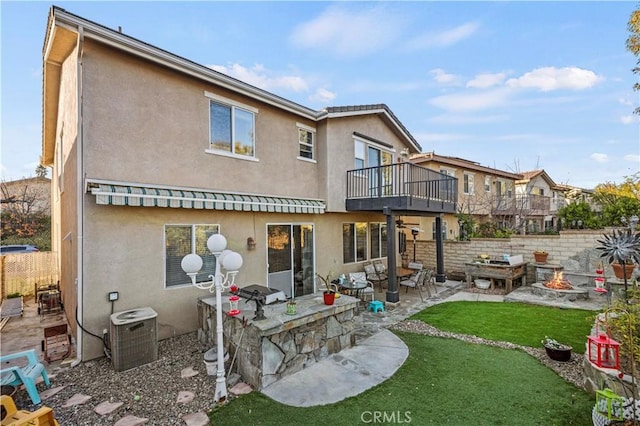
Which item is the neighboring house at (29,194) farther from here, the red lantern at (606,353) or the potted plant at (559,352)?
the red lantern at (606,353)

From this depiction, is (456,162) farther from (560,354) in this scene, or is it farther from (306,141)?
(560,354)

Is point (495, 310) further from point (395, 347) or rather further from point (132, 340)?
point (132, 340)

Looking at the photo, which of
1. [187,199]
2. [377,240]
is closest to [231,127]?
[187,199]

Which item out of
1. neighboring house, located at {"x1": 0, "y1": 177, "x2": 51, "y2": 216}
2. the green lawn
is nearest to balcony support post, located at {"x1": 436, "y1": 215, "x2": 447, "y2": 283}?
the green lawn

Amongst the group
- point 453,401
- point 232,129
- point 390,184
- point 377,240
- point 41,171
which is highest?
point 41,171

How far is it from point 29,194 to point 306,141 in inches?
1218

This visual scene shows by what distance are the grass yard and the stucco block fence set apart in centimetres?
520

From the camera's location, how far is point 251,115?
476 inches

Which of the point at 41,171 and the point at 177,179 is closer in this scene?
the point at 177,179

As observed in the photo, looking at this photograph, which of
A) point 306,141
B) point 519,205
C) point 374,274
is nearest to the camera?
point 306,141

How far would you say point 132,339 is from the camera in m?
7.48

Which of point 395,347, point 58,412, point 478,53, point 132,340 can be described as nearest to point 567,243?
point 478,53

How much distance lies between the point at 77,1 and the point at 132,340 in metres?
10.7

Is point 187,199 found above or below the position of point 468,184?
below
